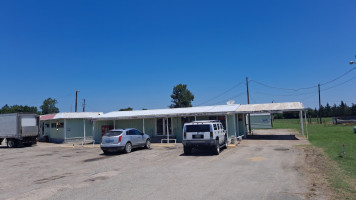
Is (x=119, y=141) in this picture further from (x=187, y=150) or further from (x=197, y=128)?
(x=197, y=128)

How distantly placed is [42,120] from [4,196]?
89.2 ft

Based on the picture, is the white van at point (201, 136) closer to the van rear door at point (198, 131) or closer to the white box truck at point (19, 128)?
the van rear door at point (198, 131)

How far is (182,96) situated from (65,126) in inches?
2163

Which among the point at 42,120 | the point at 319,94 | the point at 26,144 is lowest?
the point at 26,144

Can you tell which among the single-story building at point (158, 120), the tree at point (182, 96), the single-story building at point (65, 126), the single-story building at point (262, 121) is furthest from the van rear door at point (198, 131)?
the tree at point (182, 96)

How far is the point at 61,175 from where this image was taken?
10367mm

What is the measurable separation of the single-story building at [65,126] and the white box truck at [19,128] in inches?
137

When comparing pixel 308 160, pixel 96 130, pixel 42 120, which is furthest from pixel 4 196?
pixel 42 120

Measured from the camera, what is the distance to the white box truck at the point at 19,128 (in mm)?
24562

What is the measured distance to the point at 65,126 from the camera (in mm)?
29328

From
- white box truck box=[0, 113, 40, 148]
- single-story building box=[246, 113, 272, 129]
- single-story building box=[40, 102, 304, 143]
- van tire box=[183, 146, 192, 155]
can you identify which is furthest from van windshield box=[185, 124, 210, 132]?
single-story building box=[246, 113, 272, 129]

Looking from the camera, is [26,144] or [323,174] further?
[26,144]

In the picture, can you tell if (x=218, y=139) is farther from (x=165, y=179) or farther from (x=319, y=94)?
(x=319, y=94)

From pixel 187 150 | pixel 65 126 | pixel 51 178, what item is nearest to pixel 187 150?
pixel 187 150
